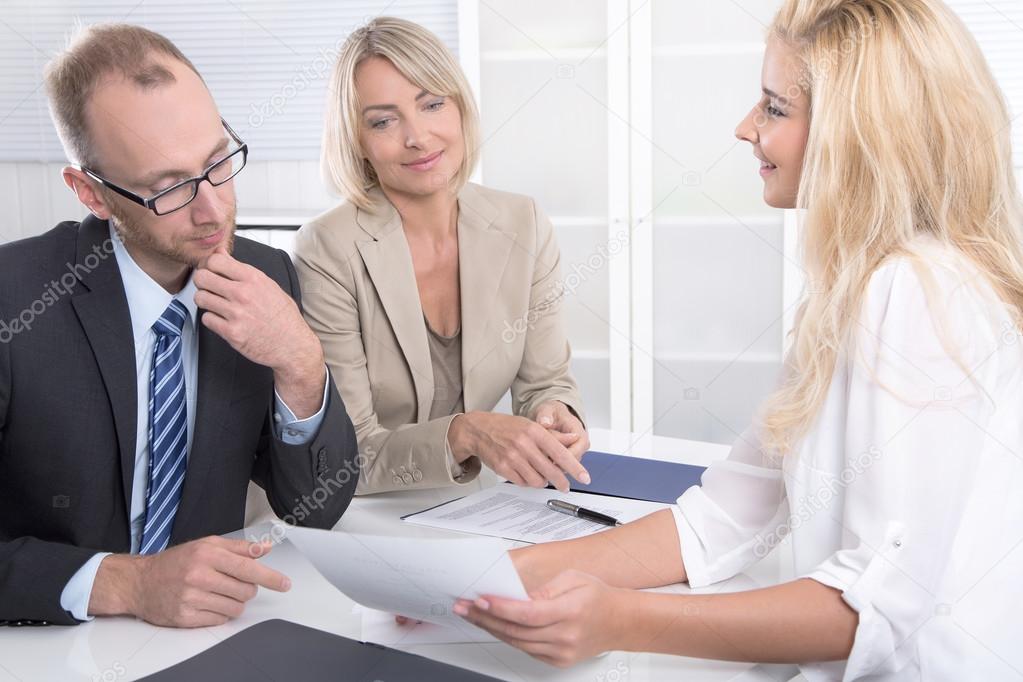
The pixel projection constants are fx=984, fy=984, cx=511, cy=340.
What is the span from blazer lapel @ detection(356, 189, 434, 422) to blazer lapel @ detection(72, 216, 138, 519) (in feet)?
2.07

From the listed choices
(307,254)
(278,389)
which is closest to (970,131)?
(278,389)

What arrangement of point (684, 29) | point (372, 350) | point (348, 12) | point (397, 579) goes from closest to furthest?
1. point (397, 579)
2. point (372, 350)
3. point (684, 29)
4. point (348, 12)

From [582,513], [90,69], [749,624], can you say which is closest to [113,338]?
[90,69]

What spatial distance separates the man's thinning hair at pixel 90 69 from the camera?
154 centimetres

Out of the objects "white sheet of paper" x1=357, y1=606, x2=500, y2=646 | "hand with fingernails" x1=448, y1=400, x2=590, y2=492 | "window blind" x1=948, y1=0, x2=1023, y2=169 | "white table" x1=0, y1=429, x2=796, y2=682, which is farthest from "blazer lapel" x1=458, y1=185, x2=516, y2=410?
"window blind" x1=948, y1=0, x2=1023, y2=169

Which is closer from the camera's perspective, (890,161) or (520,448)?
(890,161)

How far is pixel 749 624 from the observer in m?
1.10

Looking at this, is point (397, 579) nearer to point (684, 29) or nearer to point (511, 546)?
point (511, 546)

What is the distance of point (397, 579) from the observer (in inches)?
42.4

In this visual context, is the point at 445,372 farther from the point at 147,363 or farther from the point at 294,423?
the point at 147,363

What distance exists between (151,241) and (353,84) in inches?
29.5

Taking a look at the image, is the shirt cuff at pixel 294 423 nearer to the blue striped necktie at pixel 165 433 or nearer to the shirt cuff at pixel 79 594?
the blue striped necktie at pixel 165 433

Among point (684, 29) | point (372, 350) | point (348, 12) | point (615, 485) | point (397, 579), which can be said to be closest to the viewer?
point (397, 579)

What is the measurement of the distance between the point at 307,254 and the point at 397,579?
1.16m
